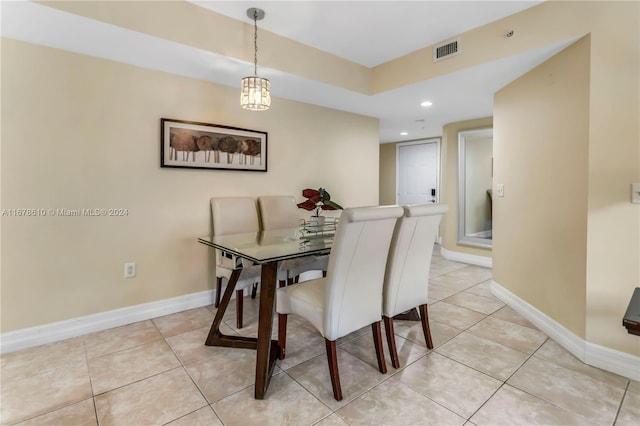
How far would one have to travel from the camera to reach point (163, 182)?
280cm

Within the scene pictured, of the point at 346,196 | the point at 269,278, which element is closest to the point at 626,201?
the point at 269,278

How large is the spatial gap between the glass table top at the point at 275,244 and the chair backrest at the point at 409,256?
1.41 ft

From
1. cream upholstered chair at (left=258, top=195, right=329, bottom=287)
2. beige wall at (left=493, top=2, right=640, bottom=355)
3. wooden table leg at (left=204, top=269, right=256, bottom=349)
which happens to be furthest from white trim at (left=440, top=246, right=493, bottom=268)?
wooden table leg at (left=204, top=269, right=256, bottom=349)

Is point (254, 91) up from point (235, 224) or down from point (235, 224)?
up

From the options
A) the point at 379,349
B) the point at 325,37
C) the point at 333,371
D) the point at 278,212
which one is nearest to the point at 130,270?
the point at 278,212

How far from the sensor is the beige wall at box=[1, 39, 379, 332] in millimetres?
2193

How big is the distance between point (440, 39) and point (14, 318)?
3.97m

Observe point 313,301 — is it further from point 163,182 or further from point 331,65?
point 331,65

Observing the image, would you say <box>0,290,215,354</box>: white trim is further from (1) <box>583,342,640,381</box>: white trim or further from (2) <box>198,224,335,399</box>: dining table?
(1) <box>583,342,640,381</box>: white trim

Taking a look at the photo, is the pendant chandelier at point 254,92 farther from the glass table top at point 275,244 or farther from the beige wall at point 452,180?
the beige wall at point 452,180

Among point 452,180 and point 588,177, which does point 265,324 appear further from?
point 452,180

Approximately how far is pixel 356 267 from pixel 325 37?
214cm

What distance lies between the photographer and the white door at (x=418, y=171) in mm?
5965

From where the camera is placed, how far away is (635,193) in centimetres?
185
